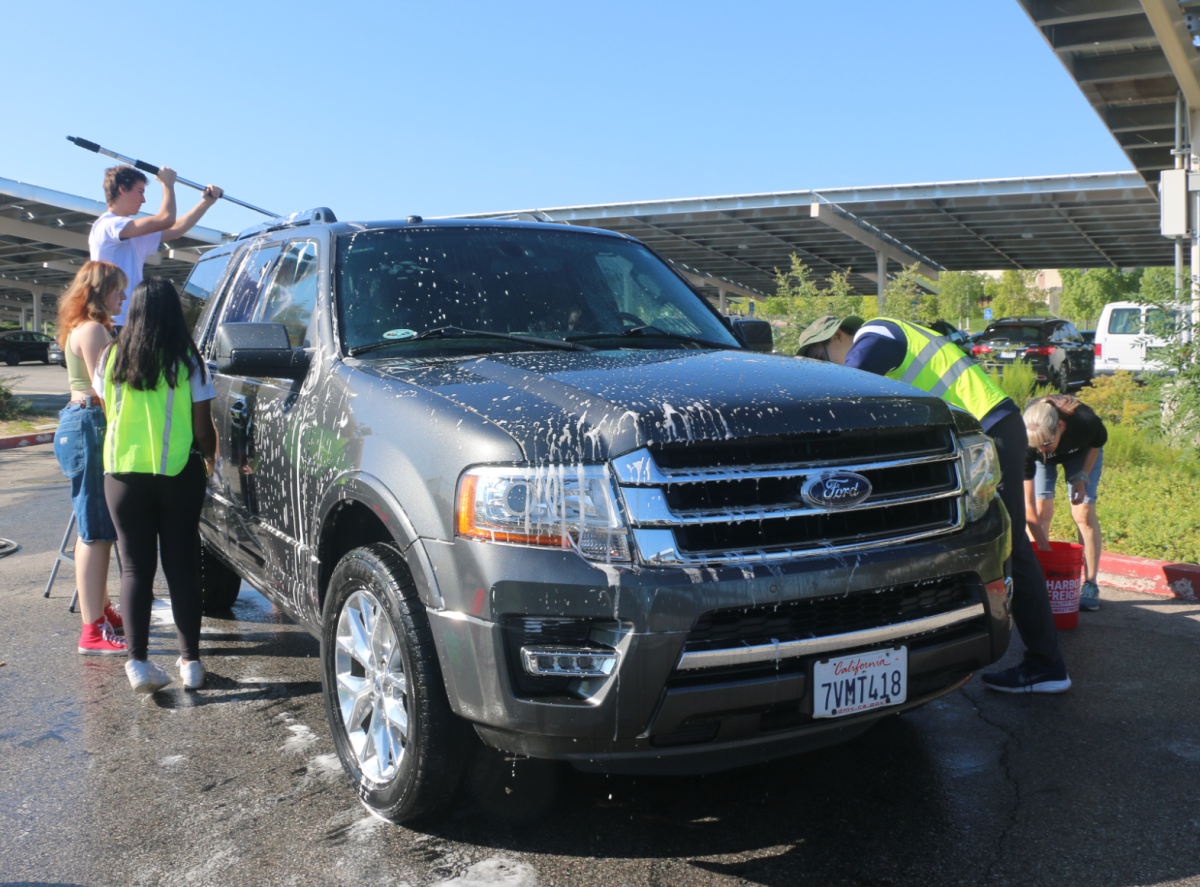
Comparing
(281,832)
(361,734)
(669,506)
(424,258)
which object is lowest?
(281,832)

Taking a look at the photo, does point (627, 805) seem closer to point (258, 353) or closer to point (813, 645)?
point (813, 645)

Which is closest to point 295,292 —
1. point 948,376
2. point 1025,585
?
point 948,376

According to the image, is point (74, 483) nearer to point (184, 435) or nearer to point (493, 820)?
point (184, 435)

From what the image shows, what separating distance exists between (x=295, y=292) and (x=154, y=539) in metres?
1.26

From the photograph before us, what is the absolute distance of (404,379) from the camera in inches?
129

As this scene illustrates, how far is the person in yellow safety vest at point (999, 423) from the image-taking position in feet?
14.3

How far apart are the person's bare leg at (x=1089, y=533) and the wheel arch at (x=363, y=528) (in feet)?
13.9

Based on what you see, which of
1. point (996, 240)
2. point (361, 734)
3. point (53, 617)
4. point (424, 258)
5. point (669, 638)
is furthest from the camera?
point (996, 240)

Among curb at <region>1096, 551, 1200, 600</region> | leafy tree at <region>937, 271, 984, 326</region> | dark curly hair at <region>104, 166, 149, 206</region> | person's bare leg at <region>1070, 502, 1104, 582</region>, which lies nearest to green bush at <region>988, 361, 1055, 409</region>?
curb at <region>1096, 551, 1200, 600</region>

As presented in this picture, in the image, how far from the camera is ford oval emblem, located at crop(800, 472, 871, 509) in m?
2.78

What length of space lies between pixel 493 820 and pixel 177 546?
83.2 inches

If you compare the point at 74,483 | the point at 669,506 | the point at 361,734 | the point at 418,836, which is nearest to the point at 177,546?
the point at 74,483

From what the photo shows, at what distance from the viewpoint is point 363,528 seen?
3.40 m

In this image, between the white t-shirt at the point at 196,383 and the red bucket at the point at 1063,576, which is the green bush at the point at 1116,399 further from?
the white t-shirt at the point at 196,383
